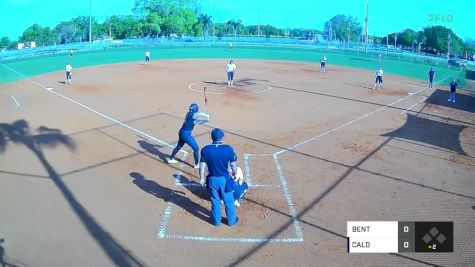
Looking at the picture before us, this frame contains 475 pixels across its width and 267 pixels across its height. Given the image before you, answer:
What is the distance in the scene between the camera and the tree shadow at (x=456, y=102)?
20781mm

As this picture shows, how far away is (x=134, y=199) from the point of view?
29.0 ft

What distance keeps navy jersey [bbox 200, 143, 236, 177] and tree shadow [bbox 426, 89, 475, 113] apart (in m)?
17.3

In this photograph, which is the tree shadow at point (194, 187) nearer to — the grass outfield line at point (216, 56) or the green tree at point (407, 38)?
the grass outfield line at point (216, 56)

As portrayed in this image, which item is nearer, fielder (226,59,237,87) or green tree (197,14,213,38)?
fielder (226,59,237,87)

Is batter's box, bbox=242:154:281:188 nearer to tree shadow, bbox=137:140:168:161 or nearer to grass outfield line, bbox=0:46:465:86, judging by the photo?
tree shadow, bbox=137:140:168:161

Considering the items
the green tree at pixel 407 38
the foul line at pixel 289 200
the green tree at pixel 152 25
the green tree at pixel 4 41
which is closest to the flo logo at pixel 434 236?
the foul line at pixel 289 200

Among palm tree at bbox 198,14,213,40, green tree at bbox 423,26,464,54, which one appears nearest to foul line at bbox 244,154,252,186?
green tree at bbox 423,26,464,54

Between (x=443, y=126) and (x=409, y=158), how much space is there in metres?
5.35

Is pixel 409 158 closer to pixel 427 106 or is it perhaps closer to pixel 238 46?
pixel 427 106

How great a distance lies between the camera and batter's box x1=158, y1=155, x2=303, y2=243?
24.2 ft

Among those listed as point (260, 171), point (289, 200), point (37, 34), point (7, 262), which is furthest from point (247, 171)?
point (37, 34)

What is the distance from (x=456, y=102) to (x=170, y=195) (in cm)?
1931

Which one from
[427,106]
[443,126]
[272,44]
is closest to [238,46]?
[272,44]

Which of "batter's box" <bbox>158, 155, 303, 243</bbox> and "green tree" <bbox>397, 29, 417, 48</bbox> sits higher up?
"green tree" <bbox>397, 29, 417, 48</bbox>
